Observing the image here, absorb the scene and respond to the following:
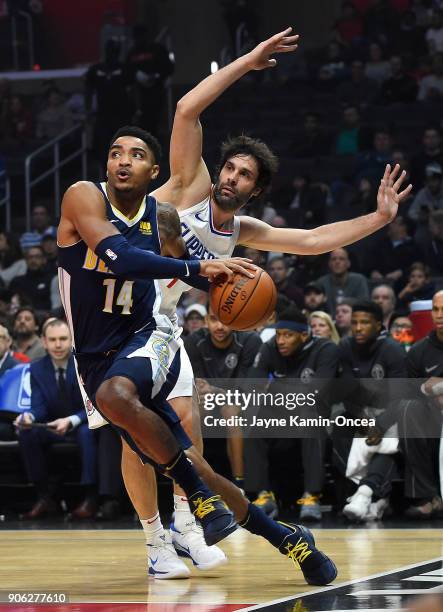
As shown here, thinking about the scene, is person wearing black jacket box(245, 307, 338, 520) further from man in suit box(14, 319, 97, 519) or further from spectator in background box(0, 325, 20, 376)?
spectator in background box(0, 325, 20, 376)

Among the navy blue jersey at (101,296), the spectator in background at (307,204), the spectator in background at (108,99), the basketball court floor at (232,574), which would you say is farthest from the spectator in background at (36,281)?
the navy blue jersey at (101,296)

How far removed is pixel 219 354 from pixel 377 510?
1723mm

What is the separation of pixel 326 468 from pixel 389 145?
639cm

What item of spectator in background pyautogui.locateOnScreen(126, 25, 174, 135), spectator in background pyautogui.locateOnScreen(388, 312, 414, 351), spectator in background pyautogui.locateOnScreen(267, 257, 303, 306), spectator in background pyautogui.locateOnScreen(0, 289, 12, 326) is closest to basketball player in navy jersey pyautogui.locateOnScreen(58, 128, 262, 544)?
spectator in background pyautogui.locateOnScreen(388, 312, 414, 351)

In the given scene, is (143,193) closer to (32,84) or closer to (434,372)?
(434,372)

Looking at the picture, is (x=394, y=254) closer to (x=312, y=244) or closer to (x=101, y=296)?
(x=312, y=244)

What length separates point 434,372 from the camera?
8.78 m

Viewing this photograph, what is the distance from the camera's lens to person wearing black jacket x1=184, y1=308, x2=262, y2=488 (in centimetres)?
934

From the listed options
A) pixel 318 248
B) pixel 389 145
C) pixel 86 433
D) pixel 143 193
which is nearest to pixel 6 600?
pixel 143 193

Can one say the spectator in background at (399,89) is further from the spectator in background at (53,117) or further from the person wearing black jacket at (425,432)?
the person wearing black jacket at (425,432)

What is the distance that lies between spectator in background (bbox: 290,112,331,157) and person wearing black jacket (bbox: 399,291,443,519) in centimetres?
712

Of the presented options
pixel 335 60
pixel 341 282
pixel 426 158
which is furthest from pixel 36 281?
pixel 335 60

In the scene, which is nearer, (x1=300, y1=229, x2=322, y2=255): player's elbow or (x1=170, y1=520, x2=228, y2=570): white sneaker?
(x1=170, y1=520, x2=228, y2=570): white sneaker

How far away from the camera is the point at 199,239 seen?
601 centimetres
